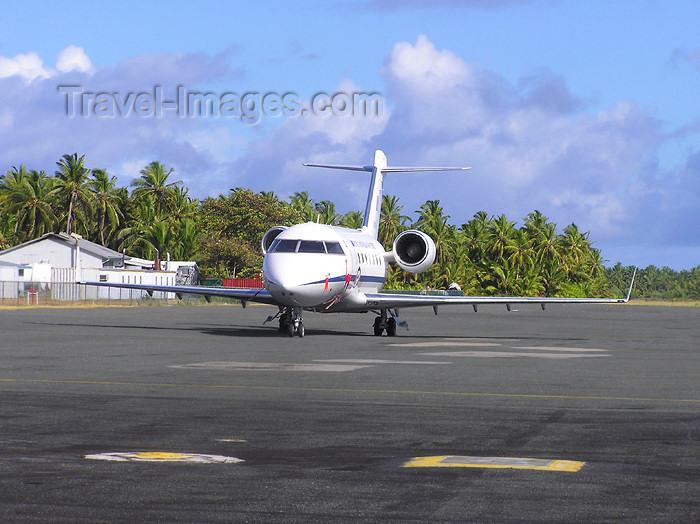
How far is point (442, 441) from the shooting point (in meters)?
11.0

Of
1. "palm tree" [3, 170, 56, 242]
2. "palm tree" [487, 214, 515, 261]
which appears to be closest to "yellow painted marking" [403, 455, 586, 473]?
"palm tree" [3, 170, 56, 242]

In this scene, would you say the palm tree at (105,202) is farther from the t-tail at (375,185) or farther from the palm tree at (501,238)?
the t-tail at (375,185)

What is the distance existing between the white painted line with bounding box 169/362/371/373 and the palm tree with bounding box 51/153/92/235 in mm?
93847

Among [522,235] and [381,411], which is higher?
[522,235]

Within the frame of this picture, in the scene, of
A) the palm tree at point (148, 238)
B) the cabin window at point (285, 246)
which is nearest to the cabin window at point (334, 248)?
the cabin window at point (285, 246)

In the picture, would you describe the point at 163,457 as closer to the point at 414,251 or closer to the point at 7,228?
the point at 414,251

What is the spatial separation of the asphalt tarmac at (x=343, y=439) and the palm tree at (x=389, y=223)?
107 meters

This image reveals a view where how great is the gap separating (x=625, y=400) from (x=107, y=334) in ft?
72.7

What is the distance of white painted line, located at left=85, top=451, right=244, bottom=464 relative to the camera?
9391 millimetres

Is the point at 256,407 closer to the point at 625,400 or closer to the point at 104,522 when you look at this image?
the point at 625,400

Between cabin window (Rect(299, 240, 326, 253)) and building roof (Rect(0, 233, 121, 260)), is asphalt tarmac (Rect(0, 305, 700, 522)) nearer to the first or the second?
cabin window (Rect(299, 240, 326, 253))

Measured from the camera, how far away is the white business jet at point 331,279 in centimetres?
3288

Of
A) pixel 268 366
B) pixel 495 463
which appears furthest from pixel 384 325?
pixel 495 463

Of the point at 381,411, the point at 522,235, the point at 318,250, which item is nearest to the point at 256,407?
the point at 381,411
